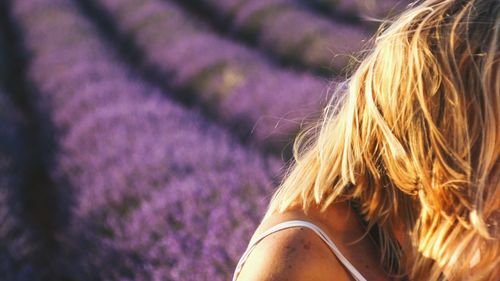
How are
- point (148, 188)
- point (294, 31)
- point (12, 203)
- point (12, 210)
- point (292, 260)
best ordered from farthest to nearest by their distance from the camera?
point (294, 31) < point (12, 203) < point (12, 210) < point (148, 188) < point (292, 260)

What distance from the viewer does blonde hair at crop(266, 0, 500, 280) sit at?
1.35 meters

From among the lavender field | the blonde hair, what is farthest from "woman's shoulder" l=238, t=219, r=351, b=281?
the lavender field

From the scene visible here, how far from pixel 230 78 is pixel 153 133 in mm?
2115

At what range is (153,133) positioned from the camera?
4.24 metres

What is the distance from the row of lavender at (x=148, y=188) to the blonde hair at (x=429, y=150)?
120 centimetres

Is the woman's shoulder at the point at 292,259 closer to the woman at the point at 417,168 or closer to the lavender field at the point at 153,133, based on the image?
the woman at the point at 417,168

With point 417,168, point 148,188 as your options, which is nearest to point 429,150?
point 417,168

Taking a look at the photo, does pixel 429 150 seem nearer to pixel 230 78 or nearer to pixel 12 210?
pixel 12 210

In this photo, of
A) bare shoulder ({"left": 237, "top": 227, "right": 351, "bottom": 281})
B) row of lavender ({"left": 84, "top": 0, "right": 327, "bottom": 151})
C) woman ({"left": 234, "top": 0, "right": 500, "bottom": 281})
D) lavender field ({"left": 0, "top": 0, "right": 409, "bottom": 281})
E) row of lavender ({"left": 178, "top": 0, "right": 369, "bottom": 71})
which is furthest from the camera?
row of lavender ({"left": 178, "top": 0, "right": 369, "bottom": 71})

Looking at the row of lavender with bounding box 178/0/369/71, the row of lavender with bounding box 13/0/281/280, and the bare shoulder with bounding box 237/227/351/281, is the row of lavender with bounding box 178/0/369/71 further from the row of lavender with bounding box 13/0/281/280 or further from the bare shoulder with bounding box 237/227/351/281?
the bare shoulder with bounding box 237/227/351/281

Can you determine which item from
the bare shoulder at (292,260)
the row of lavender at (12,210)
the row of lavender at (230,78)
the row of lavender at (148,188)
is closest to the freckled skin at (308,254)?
the bare shoulder at (292,260)

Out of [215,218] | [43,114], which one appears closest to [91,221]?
[215,218]

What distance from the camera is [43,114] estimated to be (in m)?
6.10

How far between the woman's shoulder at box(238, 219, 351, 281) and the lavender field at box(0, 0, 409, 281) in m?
0.64
